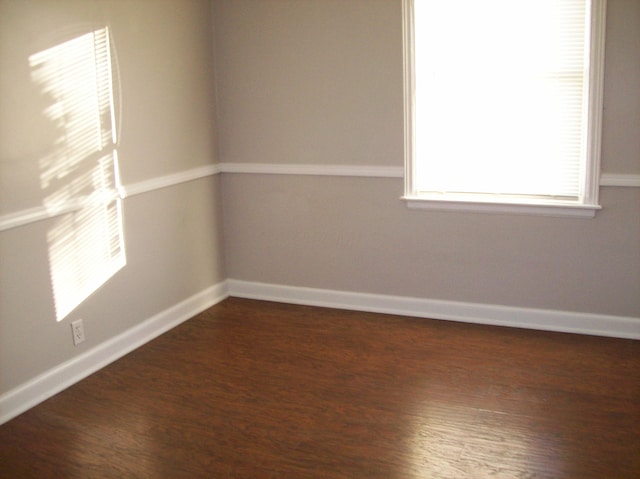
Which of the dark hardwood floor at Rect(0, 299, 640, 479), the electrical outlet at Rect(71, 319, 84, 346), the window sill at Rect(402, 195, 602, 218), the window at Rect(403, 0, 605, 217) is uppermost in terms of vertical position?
the window at Rect(403, 0, 605, 217)

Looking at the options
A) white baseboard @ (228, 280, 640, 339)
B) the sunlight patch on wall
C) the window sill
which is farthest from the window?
the sunlight patch on wall

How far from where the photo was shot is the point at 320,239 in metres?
4.37

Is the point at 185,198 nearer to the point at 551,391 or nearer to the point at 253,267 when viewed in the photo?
the point at 253,267

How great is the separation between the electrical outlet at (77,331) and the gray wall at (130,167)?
0.03 m

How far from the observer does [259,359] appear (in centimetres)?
367

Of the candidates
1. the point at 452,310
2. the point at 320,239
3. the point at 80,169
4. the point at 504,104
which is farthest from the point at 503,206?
the point at 80,169

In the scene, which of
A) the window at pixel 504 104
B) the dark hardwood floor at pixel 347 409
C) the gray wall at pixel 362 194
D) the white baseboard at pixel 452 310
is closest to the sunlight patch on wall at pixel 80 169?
the dark hardwood floor at pixel 347 409

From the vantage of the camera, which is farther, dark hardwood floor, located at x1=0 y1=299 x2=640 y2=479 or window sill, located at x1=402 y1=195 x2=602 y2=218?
window sill, located at x1=402 y1=195 x2=602 y2=218

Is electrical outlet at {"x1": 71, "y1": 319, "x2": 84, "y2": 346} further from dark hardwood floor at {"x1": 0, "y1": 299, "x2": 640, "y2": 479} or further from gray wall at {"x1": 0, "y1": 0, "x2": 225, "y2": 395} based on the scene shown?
dark hardwood floor at {"x1": 0, "y1": 299, "x2": 640, "y2": 479}

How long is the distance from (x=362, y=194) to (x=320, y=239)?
394 mm

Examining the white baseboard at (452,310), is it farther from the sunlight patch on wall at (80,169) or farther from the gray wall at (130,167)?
the sunlight patch on wall at (80,169)

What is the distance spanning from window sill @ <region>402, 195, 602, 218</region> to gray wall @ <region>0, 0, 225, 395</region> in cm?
129

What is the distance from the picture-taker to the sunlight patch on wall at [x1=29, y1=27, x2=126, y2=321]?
10.6ft

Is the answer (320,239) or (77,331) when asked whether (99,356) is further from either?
(320,239)
